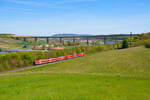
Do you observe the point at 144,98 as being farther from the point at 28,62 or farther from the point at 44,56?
the point at 44,56

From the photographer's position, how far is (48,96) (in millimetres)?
8461

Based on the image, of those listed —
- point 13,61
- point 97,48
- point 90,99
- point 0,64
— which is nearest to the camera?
point 90,99

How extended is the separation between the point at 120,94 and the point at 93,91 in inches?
55.6

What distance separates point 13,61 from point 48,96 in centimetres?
3730

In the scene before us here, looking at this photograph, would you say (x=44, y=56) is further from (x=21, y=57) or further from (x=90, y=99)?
(x=90, y=99)

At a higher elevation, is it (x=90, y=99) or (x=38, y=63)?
(x=90, y=99)

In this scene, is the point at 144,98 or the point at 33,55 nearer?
the point at 144,98

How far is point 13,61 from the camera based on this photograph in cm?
4316

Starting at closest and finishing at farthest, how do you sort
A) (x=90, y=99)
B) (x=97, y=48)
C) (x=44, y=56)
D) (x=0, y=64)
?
(x=90, y=99) < (x=0, y=64) < (x=44, y=56) < (x=97, y=48)

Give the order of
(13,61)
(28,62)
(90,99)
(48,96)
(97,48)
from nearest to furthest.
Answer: (90,99) → (48,96) → (13,61) → (28,62) → (97,48)

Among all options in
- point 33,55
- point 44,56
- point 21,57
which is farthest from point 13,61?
point 44,56

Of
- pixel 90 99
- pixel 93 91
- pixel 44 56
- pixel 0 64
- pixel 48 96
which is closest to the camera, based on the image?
pixel 90 99

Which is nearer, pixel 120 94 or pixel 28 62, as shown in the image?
pixel 120 94

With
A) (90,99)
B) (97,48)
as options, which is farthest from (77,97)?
(97,48)
